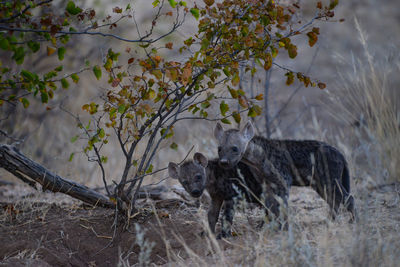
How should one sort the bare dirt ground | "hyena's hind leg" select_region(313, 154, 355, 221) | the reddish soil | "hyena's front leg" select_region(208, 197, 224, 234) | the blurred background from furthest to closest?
1. the blurred background
2. "hyena's front leg" select_region(208, 197, 224, 234)
3. "hyena's hind leg" select_region(313, 154, 355, 221)
4. the reddish soil
5. the bare dirt ground

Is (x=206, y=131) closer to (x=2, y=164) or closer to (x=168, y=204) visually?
(x=168, y=204)

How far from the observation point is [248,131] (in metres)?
5.73

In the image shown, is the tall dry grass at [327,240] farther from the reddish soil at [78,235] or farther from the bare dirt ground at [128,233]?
the reddish soil at [78,235]

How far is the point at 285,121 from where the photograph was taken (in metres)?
12.9

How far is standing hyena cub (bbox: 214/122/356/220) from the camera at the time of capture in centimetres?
539

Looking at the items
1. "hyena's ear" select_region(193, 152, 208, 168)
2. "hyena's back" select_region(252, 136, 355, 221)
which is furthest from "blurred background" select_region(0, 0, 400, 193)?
"hyena's ear" select_region(193, 152, 208, 168)

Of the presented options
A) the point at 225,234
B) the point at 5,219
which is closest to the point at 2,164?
the point at 5,219

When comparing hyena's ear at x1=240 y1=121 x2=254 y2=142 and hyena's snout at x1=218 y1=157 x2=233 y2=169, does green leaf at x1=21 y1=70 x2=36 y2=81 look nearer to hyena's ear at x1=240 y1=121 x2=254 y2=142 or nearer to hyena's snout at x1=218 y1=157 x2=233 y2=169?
hyena's snout at x1=218 y1=157 x2=233 y2=169

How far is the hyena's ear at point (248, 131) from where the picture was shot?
5.68 m

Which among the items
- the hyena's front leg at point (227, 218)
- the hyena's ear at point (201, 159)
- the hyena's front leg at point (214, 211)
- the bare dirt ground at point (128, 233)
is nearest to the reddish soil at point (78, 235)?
the bare dirt ground at point (128, 233)

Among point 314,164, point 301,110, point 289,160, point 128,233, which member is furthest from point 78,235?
point 301,110

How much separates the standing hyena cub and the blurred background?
0.26m

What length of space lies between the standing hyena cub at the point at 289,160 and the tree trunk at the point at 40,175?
5.04 feet

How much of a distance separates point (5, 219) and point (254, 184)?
2880 millimetres
